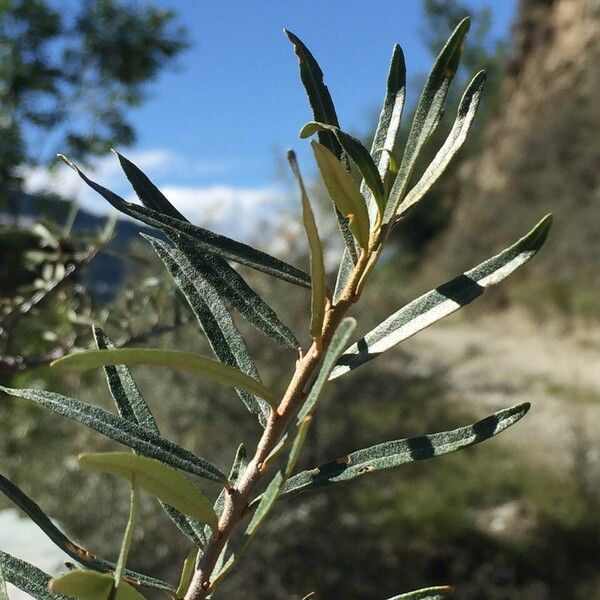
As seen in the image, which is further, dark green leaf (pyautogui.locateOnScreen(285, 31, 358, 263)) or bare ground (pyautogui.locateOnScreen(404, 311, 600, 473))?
bare ground (pyautogui.locateOnScreen(404, 311, 600, 473))

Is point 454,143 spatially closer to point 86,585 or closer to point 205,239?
point 205,239

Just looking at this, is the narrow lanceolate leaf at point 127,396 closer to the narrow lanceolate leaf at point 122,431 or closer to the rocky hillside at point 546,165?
the narrow lanceolate leaf at point 122,431

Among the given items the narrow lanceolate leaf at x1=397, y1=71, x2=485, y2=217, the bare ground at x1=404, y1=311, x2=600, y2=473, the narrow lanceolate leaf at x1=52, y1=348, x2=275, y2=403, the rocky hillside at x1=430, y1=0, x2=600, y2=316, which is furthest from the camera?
the rocky hillside at x1=430, y1=0, x2=600, y2=316

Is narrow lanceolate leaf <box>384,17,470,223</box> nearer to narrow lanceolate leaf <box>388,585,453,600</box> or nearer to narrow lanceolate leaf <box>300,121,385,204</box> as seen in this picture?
narrow lanceolate leaf <box>300,121,385,204</box>

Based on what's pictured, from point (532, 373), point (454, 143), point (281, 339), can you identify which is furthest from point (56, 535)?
point (532, 373)

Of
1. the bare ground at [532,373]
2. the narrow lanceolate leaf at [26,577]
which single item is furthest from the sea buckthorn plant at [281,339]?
the bare ground at [532,373]

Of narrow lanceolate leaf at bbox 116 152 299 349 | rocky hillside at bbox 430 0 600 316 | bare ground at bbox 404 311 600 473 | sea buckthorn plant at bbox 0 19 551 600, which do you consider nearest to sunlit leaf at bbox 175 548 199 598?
sea buckthorn plant at bbox 0 19 551 600

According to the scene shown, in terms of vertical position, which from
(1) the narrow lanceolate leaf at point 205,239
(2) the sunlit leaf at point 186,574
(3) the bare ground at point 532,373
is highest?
(3) the bare ground at point 532,373
